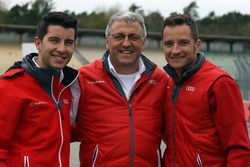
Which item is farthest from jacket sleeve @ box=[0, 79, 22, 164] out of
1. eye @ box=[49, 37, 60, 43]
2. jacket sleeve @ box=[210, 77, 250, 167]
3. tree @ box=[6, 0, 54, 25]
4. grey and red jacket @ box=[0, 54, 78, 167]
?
tree @ box=[6, 0, 54, 25]

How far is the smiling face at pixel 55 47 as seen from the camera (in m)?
3.30

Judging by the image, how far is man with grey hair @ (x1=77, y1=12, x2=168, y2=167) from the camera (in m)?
3.59

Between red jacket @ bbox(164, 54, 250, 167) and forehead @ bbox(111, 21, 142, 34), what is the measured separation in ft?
1.65

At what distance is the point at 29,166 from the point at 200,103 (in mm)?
1334

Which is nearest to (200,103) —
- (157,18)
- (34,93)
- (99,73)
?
(99,73)

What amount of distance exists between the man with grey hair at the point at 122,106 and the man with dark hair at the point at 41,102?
1.01 feet

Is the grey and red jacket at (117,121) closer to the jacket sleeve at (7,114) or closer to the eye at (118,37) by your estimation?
the eye at (118,37)

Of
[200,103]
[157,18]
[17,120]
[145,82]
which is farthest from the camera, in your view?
[157,18]

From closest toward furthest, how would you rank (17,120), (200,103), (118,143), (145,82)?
(17,120)
(200,103)
(118,143)
(145,82)

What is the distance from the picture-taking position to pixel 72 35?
3.38m

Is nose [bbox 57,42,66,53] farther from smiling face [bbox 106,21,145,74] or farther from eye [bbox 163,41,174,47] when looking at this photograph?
eye [bbox 163,41,174,47]

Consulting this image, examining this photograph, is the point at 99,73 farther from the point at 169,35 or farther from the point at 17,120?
the point at 17,120

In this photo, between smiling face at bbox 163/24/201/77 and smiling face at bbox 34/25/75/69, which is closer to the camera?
smiling face at bbox 34/25/75/69

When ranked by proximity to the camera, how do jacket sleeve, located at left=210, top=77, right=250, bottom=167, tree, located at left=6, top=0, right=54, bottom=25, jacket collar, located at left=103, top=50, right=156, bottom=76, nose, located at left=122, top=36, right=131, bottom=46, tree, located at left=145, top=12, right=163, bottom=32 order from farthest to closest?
tree, located at left=145, top=12, right=163, bottom=32
tree, located at left=6, top=0, right=54, bottom=25
jacket collar, located at left=103, top=50, right=156, bottom=76
nose, located at left=122, top=36, right=131, bottom=46
jacket sleeve, located at left=210, top=77, right=250, bottom=167
